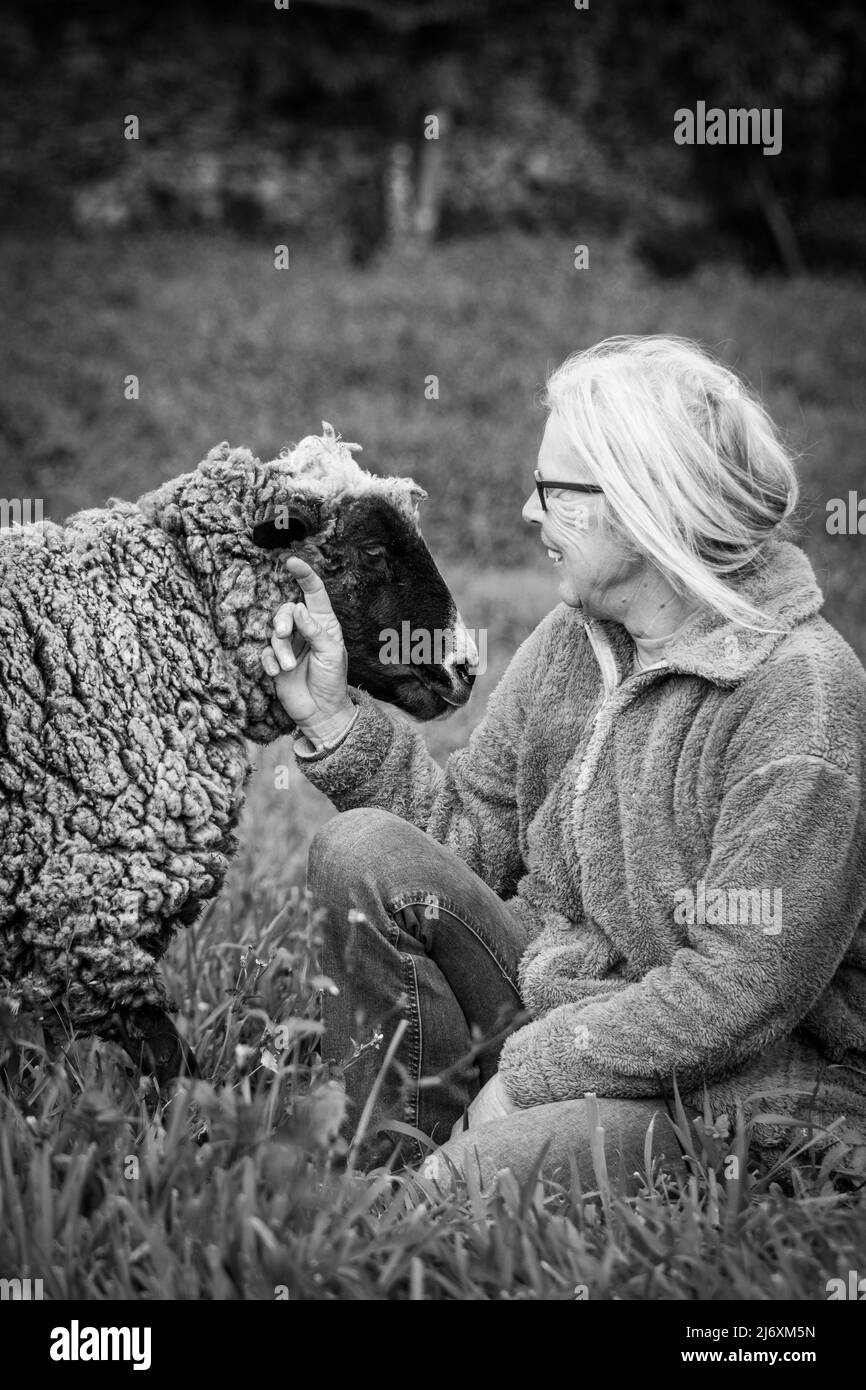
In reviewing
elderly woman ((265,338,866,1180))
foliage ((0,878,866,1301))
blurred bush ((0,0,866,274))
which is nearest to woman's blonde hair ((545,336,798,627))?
elderly woman ((265,338,866,1180))

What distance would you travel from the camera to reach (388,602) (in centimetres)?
345

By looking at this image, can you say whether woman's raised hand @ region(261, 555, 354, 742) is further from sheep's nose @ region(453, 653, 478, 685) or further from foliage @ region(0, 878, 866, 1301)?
foliage @ region(0, 878, 866, 1301)

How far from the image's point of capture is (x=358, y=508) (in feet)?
11.2

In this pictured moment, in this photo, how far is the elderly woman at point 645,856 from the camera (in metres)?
2.62

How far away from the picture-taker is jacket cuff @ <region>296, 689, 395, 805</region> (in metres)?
3.26

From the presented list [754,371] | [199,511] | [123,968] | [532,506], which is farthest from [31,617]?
[754,371]

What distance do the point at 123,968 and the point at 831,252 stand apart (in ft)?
44.4

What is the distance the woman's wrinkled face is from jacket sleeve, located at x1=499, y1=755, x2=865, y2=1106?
0.54m

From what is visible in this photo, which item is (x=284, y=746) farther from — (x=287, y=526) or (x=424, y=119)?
(x=424, y=119)

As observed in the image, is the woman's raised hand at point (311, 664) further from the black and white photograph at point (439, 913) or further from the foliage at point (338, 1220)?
the foliage at point (338, 1220)

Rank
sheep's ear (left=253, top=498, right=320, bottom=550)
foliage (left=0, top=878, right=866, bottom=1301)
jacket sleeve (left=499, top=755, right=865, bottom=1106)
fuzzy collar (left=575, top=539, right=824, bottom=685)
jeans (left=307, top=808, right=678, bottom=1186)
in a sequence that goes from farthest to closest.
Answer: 1. sheep's ear (left=253, top=498, right=320, bottom=550)
2. jeans (left=307, top=808, right=678, bottom=1186)
3. fuzzy collar (left=575, top=539, right=824, bottom=685)
4. jacket sleeve (left=499, top=755, right=865, bottom=1106)
5. foliage (left=0, top=878, right=866, bottom=1301)

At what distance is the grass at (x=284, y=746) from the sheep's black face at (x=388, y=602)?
71 centimetres

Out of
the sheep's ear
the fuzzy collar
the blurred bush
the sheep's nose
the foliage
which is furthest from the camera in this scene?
the blurred bush

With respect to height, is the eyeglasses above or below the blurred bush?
below
